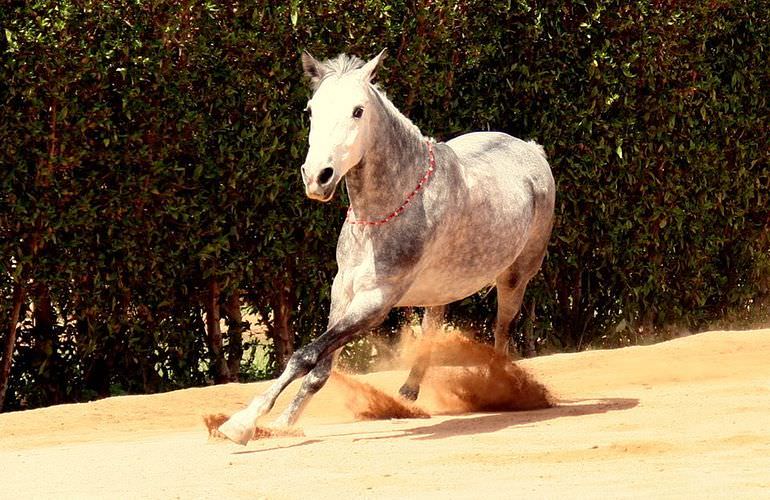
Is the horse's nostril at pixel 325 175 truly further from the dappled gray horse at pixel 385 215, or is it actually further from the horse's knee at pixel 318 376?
the horse's knee at pixel 318 376

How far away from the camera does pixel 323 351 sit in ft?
26.1

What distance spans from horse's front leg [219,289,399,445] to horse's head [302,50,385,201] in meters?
0.71

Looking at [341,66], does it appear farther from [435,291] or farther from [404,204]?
[435,291]

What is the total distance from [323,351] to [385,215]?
84 cm

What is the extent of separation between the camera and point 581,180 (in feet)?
39.7

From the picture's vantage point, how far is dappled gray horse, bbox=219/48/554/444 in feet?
25.6

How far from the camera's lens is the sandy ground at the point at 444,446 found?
640 centimetres

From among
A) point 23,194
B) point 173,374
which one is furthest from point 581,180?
point 23,194

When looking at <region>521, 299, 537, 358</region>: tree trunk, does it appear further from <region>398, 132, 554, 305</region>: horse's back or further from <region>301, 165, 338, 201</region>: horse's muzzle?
<region>301, 165, 338, 201</region>: horse's muzzle

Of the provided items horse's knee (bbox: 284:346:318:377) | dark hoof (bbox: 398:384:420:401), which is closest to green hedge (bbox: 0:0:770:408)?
dark hoof (bbox: 398:384:420:401)

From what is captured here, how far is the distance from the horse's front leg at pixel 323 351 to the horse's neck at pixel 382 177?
466 mm

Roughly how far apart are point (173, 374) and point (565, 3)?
412 centimetres

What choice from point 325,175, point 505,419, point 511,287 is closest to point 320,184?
point 325,175

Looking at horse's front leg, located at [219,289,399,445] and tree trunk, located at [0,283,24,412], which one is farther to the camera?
tree trunk, located at [0,283,24,412]
